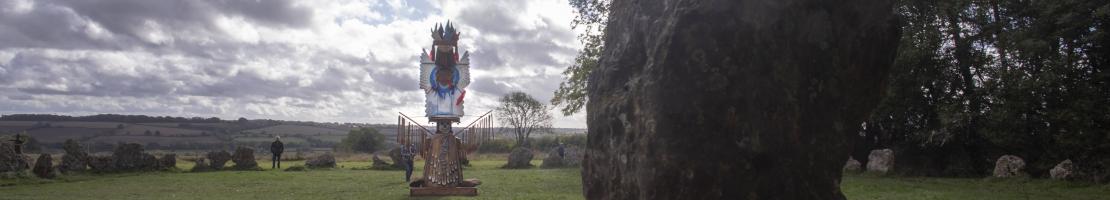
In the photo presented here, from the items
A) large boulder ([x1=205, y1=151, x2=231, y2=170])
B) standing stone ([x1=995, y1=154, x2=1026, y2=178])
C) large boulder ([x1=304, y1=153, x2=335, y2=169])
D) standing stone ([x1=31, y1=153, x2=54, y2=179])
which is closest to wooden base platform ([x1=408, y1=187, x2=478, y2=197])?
standing stone ([x1=31, y1=153, x2=54, y2=179])

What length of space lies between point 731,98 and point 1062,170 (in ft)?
50.6

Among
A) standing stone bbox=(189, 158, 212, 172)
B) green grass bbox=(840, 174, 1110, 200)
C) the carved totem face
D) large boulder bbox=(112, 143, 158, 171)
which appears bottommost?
green grass bbox=(840, 174, 1110, 200)

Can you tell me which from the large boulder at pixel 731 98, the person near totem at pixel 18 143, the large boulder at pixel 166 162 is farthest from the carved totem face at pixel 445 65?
the large boulder at pixel 166 162

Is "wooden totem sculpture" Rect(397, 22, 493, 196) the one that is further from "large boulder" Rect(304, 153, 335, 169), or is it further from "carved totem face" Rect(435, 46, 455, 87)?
"large boulder" Rect(304, 153, 335, 169)

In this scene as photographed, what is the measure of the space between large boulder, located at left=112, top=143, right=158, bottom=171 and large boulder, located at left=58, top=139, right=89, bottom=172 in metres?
1.03

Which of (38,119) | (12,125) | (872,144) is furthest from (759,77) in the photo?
(38,119)

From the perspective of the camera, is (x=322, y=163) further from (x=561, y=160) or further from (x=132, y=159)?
(x=561, y=160)

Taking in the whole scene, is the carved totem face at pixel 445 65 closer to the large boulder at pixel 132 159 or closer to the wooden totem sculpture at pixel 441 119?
the wooden totem sculpture at pixel 441 119

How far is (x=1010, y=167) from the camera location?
19.0m

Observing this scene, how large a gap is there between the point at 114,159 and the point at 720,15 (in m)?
25.6

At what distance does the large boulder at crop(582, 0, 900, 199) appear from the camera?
5395 mm

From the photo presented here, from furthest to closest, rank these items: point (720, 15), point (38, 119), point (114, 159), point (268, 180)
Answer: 1. point (38, 119)
2. point (114, 159)
3. point (268, 180)
4. point (720, 15)

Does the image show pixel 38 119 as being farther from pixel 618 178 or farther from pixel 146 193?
pixel 618 178

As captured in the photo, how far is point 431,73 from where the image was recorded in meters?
15.9
